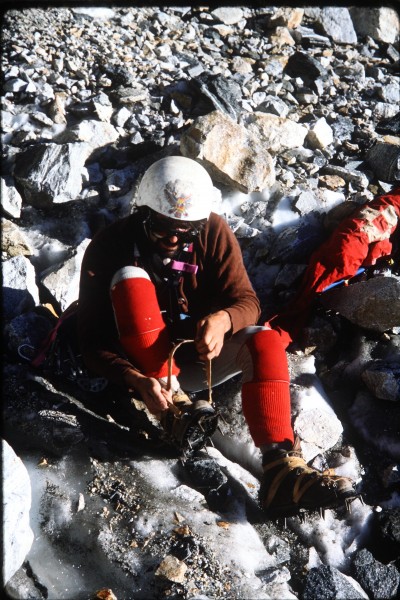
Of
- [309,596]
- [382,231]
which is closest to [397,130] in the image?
[382,231]

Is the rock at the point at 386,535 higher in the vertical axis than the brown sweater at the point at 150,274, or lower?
lower

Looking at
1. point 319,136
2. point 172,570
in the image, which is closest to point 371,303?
point 319,136

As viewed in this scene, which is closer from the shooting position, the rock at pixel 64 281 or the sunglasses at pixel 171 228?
the sunglasses at pixel 171 228

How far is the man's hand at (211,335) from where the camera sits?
10.8 feet

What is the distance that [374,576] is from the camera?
3256 mm

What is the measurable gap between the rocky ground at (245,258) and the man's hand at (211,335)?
2.34 feet

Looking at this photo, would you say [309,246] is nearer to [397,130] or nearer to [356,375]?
[356,375]

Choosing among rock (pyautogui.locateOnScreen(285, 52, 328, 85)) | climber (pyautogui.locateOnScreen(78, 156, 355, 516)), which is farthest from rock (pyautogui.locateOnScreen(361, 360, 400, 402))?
rock (pyautogui.locateOnScreen(285, 52, 328, 85))

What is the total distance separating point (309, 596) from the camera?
3.07 m

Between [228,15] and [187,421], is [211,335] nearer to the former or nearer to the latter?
[187,421]

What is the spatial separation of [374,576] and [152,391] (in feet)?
5.14

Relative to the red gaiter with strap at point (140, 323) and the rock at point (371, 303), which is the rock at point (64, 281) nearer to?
the red gaiter with strap at point (140, 323)

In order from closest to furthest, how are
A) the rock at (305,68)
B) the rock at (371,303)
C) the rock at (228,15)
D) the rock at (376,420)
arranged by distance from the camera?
the rock at (376,420)
the rock at (371,303)
the rock at (305,68)
the rock at (228,15)

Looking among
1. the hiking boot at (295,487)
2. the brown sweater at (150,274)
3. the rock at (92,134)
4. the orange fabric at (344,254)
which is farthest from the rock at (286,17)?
the hiking boot at (295,487)
